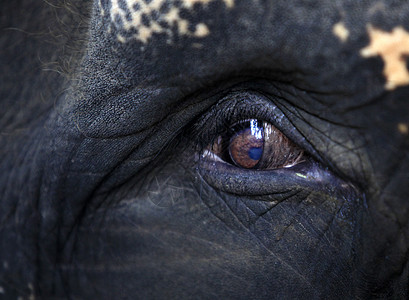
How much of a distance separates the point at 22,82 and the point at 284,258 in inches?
32.8

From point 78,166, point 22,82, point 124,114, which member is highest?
point 22,82

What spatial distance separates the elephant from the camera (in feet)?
3.51

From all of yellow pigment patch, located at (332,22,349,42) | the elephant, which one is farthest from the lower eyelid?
yellow pigment patch, located at (332,22,349,42)

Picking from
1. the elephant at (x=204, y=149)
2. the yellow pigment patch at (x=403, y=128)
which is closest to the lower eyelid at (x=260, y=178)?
the elephant at (x=204, y=149)

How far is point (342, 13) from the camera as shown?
1044mm

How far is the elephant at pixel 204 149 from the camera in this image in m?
1.07

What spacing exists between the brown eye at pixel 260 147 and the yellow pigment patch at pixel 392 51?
0.28m

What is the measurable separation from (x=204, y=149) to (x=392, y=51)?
19.4 inches

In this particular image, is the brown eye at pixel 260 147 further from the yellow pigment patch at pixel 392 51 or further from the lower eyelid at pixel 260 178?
the yellow pigment patch at pixel 392 51

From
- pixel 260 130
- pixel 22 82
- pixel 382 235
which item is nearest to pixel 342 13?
pixel 260 130

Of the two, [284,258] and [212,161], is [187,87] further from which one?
[284,258]

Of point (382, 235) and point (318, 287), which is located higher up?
point (382, 235)

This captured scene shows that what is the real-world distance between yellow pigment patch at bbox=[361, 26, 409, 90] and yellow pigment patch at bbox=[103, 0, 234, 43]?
0.34 meters

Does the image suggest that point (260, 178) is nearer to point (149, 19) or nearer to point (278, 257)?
point (278, 257)
